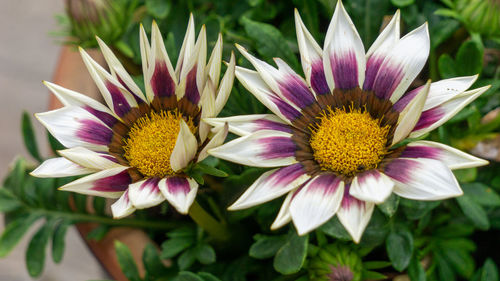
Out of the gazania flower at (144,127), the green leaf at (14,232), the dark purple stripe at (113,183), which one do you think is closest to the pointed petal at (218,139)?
the gazania flower at (144,127)

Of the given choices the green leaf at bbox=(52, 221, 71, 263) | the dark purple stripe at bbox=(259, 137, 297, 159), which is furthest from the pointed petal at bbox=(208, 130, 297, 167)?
the green leaf at bbox=(52, 221, 71, 263)

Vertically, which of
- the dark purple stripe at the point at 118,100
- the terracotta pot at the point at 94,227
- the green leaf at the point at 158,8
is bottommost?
the terracotta pot at the point at 94,227

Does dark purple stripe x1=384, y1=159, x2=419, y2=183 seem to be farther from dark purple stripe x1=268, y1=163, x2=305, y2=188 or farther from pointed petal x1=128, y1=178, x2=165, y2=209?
pointed petal x1=128, y1=178, x2=165, y2=209

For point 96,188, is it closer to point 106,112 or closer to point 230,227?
point 106,112

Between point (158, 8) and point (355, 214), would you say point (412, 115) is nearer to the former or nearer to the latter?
point (355, 214)

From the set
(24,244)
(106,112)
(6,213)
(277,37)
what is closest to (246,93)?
(277,37)

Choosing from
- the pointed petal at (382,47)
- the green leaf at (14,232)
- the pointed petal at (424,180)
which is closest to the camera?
the pointed petal at (424,180)

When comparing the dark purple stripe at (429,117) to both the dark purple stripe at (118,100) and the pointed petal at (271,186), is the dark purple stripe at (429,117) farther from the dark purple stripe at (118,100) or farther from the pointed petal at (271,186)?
the dark purple stripe at (118,100)

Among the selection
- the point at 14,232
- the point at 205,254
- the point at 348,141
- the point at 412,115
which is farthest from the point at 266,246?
the point at 14,232

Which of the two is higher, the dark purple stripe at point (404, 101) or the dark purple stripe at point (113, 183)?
the dark purple stripe at point (113, 183)
